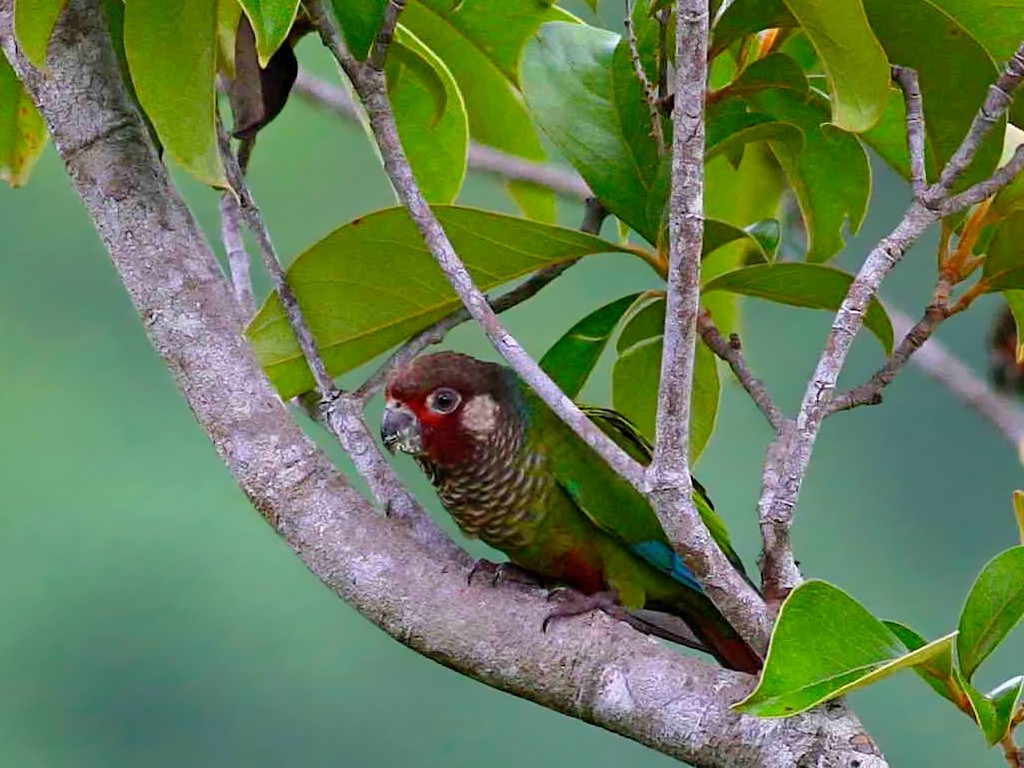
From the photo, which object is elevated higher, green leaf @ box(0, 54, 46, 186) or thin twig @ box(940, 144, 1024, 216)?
green leaf @ box(0, 54, 46, 186)

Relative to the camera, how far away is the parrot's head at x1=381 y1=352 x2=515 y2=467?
1.83m

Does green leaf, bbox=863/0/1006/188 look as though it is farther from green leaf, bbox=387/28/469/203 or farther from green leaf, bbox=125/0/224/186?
green leaf, bbox=125/0/224/186

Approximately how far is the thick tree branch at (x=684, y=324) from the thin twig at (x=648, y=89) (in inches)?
9.8

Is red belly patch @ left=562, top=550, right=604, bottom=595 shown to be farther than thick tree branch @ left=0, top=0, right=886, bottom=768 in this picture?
Yes

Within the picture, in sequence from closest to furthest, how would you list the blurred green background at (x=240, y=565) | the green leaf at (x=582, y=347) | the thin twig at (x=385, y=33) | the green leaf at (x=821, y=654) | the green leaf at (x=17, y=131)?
1. the green leaf at (x=821, y=654)
2. the thin twig at (x=385, y=33)
3. the green leaf at (x=582, y=347)
4. the green leaf at (x=17, y=131)
5. the blurred green background at (x=240, y=565)

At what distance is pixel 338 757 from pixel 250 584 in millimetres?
493

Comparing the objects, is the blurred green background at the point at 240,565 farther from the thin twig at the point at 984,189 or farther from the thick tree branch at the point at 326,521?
the thin twig at the point at 984,189

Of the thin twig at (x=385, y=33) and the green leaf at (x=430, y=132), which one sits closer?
the thin twig at (x=385, y=33)

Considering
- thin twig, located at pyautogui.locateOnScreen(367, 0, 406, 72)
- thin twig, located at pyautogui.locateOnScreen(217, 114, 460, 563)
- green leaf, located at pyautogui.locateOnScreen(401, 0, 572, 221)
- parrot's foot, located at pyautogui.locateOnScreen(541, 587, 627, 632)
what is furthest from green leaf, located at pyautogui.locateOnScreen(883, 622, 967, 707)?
green leaf, located at pyautogui.locateOnScreen(401, 0, 572, 221)

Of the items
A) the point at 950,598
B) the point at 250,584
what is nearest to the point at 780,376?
the point at 950,598

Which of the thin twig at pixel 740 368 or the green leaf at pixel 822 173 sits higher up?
the green leaf at pixel 822 173

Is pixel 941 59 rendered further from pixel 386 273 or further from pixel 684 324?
pixel 386 273

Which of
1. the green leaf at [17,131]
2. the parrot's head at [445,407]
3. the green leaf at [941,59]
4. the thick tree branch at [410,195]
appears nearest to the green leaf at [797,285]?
the green leaf at [941,59]

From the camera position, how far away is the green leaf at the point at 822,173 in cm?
145
